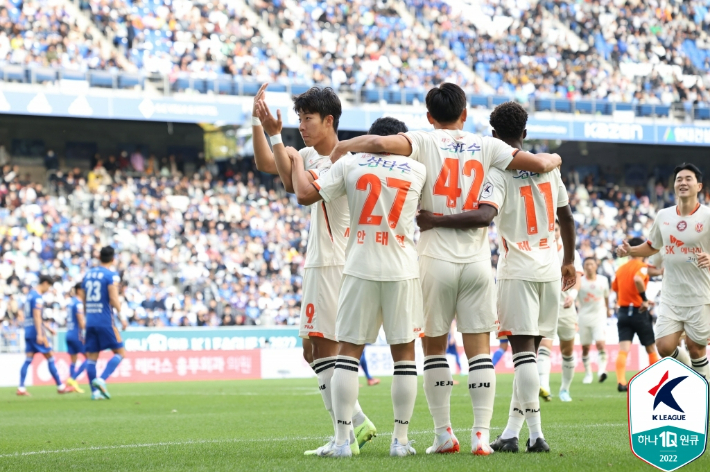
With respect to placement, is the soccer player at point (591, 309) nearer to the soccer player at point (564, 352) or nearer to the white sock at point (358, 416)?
the soccer player at point (564, 352)

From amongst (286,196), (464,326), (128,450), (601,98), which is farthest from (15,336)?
(601,98)

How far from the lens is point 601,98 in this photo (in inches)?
1489

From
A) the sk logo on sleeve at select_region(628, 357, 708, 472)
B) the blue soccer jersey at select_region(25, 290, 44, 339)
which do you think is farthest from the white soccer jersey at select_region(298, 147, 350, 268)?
the blue soccer jersey at select_region(25, 290, 44, 339)

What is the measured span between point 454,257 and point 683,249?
4.51m

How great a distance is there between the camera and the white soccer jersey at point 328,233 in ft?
23.1

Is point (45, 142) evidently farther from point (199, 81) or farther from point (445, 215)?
point (445, 215)

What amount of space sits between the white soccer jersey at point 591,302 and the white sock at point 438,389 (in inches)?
458

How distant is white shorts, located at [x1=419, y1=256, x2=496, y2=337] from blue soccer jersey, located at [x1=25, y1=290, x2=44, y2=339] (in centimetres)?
1288

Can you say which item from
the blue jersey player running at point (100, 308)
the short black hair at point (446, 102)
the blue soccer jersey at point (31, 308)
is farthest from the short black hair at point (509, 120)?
the blue soccer jersey at point (31, 308)

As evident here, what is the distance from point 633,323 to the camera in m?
16.3

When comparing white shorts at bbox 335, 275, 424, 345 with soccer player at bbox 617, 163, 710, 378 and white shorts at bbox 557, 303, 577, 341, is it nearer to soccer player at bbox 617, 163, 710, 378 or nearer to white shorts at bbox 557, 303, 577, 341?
soccer player at bbox 617, 163, 710, 378

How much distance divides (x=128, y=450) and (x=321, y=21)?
29.9 m

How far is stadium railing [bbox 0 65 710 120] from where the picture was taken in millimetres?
28672

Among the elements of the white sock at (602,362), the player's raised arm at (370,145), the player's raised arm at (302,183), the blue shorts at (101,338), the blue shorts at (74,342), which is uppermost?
the player's raised arm at (370,145)
